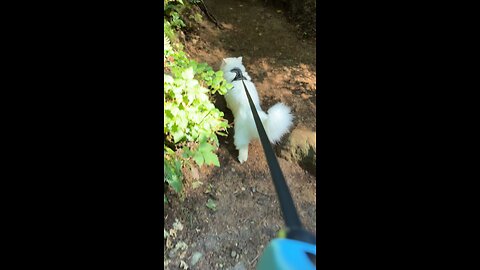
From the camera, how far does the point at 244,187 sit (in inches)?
111

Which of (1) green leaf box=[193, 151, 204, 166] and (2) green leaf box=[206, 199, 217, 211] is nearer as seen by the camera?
(1) green leaf box=[193, 151, 204, 166]

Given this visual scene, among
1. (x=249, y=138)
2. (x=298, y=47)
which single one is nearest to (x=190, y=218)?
(x=249, y=138)

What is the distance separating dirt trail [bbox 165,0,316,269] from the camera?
237cm

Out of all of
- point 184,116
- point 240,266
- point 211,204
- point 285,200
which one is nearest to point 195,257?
point 240,266

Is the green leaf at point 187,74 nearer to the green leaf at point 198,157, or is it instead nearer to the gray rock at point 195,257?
the green leaf at point 198,157

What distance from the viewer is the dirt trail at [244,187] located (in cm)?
237

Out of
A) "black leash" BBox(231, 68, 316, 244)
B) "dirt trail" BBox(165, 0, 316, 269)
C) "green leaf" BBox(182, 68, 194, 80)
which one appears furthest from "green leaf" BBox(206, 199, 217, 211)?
"black leash" BBox(231, 68, 316, 244)

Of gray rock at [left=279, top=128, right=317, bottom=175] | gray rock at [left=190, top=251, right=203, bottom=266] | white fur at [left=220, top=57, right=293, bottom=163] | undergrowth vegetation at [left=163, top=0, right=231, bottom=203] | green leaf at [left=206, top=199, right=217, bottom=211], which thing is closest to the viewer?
undergrowth vegetation at [left=163, top=0, right=231, bottom=203]

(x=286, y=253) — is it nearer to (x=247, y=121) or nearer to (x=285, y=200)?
(x=285, y=200)

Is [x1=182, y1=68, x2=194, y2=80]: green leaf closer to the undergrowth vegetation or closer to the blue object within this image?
the undergrowth vegetation

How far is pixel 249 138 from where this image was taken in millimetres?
2887

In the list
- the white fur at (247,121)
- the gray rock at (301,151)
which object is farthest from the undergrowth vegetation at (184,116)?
the gray rock at (301,151)
